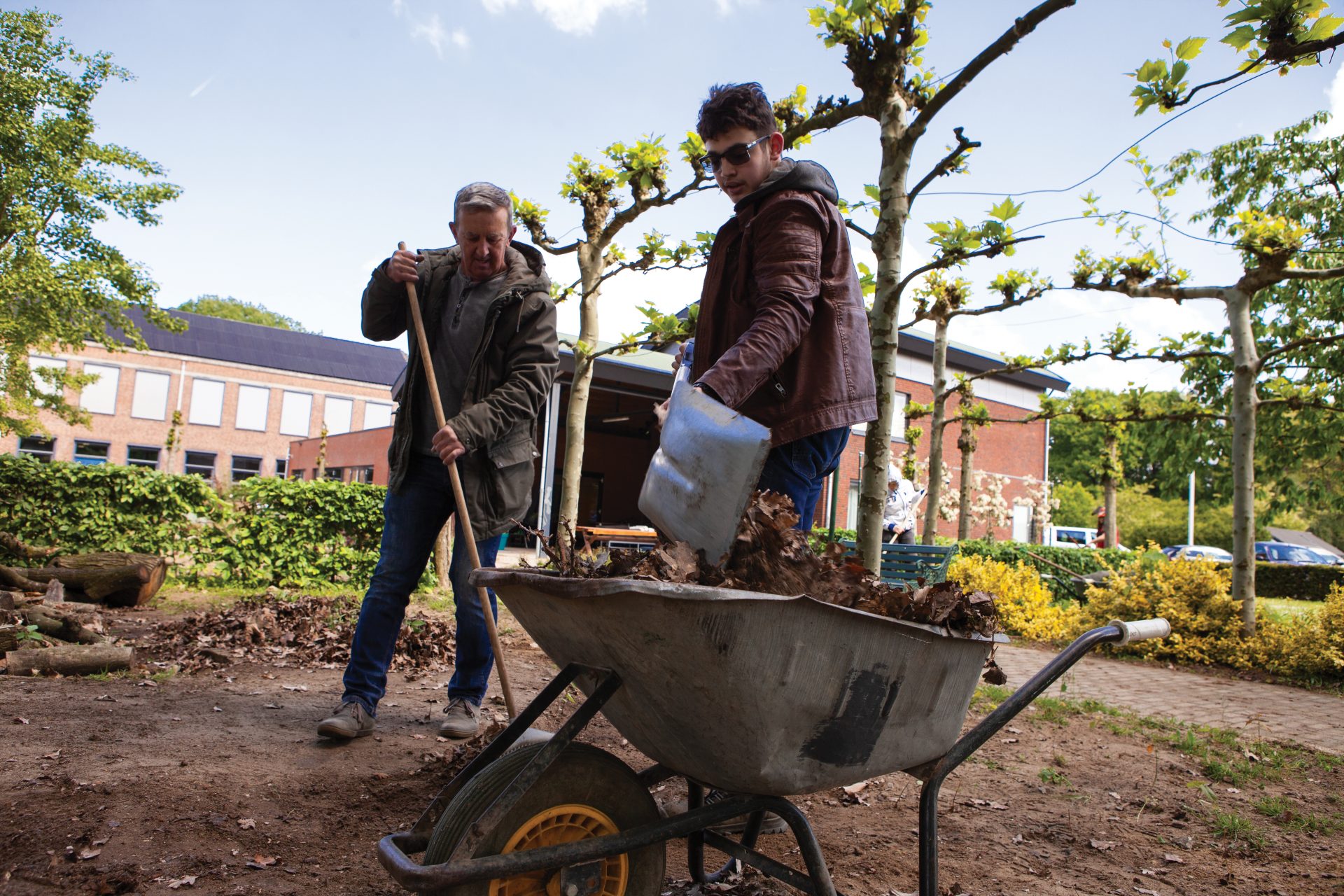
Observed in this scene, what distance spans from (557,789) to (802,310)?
130cm

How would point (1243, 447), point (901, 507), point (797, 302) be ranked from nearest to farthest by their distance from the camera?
point (797, 302)
point (1243, 447)
point (901, 507)

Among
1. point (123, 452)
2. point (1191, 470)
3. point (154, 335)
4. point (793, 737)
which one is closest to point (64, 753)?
point (793, 737)

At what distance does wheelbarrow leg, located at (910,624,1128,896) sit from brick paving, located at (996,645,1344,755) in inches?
133

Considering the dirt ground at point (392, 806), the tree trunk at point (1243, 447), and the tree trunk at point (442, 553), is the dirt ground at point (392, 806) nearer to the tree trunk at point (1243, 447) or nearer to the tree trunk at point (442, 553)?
the tree trunk at point (1243, 447)

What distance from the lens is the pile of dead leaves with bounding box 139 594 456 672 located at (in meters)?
4.78

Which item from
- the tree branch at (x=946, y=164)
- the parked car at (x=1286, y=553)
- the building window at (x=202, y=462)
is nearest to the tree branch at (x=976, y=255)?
the tree branch at (x=946, y=164)

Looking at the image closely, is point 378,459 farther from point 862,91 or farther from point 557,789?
point 557,789

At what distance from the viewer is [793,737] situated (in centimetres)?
158

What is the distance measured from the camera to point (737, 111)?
231 cm

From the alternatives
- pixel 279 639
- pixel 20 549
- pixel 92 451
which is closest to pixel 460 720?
pixel 279 639

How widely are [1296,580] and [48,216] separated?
28.5m

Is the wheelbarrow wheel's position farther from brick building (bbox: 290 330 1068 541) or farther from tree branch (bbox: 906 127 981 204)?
brick building (bbox: 290 330 1068 541)

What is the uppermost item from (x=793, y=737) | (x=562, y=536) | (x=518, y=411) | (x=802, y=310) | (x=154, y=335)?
(x=154, y=335)

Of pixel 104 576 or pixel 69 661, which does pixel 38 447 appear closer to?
pixel 104 576
